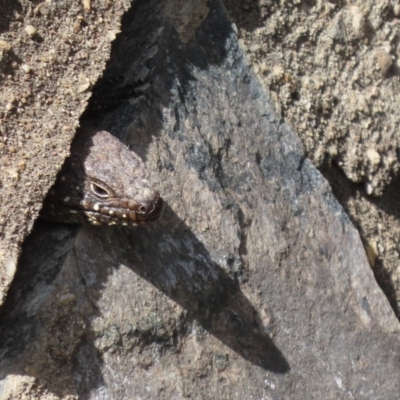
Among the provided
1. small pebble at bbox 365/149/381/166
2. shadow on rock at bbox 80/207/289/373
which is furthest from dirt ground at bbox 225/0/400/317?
shadow on rock at bbox 80/207/289/373

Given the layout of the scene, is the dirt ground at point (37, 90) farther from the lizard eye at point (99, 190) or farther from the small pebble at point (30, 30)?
the lizard eye at point (99, 190)

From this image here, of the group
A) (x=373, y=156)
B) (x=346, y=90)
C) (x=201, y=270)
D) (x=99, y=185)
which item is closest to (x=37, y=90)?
(x=99, y=185)

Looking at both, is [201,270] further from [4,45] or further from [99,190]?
[4,45]

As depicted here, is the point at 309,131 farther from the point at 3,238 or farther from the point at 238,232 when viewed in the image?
the point at 3,238

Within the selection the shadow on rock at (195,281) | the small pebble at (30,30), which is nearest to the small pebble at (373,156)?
the shadow on rock at (195,281)

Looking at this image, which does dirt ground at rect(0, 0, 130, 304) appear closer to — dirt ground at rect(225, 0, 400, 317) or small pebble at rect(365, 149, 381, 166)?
dirt ground at rect(225, 0, 400, 317)

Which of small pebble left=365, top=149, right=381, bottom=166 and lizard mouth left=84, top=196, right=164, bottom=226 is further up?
small pebble left=365, top=149, right=381, bottom=166
